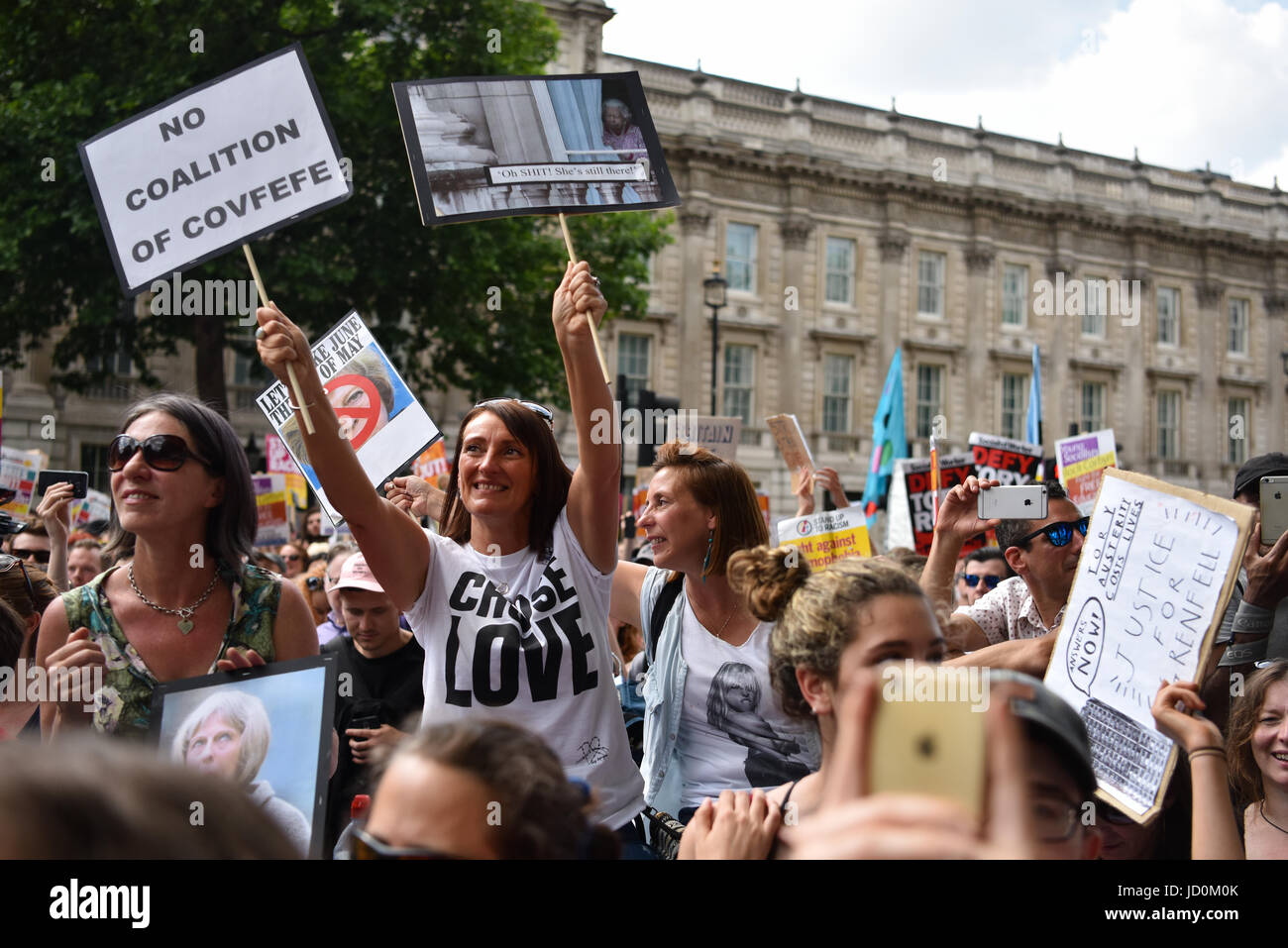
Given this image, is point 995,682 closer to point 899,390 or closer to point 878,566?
point 878,566

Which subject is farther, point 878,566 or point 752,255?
point 752,255

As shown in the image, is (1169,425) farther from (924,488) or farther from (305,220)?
(924,488)

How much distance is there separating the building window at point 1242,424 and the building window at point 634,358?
20904 mm

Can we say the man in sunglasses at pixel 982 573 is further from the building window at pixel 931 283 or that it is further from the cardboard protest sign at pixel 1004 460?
the building window at pixel 931 283

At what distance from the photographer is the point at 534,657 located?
285 centimetres

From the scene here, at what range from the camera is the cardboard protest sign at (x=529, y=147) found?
373cm

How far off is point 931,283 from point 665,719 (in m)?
33.4

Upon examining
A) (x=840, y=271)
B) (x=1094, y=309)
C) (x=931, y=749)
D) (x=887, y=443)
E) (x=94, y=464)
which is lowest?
(x=931, y=749)

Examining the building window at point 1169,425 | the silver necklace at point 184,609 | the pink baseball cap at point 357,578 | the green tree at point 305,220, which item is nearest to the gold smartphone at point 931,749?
the silver necklace at point 184,609

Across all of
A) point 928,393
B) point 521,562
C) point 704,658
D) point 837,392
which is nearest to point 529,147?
point 521,562

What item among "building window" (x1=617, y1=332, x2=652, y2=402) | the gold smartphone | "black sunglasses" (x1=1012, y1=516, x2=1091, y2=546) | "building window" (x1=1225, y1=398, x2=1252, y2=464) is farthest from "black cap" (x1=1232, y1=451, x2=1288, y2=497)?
"building window" (x1=1225, y1=398, x2=1252, y2=464)
